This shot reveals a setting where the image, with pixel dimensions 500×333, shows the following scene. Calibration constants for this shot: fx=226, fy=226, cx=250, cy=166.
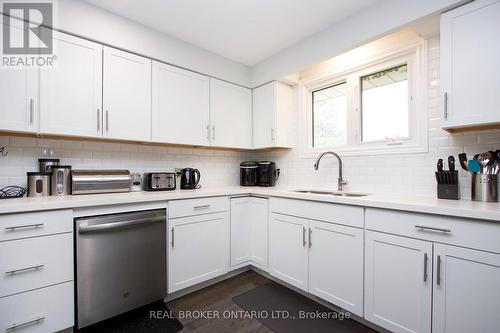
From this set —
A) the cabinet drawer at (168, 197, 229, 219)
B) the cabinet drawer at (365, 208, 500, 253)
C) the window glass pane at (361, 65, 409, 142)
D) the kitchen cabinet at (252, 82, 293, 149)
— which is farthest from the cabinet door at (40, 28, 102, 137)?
the window glass pane at (361, 65, 409, 142)

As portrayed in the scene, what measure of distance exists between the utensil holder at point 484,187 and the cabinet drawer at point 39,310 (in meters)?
2.65

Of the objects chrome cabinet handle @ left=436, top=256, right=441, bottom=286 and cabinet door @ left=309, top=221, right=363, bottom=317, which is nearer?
chrome cabinet handle @ left=436, top=256, right=441, bottom=286

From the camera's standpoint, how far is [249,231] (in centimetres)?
240

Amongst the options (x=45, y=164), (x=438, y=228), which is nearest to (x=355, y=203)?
(x=438, y=228)

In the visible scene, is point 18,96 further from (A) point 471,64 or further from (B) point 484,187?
(B) point 484,187

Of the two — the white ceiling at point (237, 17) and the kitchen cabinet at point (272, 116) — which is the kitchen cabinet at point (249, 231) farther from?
the white ceiling at point (237, 17)

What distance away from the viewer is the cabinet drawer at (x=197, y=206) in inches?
74.3

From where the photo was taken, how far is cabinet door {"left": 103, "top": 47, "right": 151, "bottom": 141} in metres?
1.87

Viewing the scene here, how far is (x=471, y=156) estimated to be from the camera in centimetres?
158

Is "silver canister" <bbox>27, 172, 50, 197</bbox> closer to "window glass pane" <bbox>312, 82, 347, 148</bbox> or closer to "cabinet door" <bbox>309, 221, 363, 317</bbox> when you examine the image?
"cabinet door" <bbox>309, 221, 363, 317</bbox>

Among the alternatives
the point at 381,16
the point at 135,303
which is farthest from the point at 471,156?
the point at 135,303

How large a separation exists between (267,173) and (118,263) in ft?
5.74

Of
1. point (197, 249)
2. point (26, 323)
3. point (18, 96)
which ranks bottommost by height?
point (26, 323)

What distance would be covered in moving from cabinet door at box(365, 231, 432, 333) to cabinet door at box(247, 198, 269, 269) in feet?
3.18
